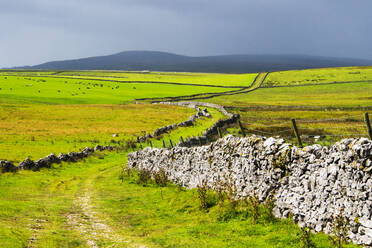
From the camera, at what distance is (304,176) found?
11727 millimetres

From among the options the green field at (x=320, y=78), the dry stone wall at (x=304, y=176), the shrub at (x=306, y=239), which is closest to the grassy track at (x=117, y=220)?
the shrub at (x=306, y=239)

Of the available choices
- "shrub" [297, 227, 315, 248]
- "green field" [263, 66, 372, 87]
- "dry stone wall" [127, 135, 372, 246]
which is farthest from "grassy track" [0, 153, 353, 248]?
"green field" [263, 66, 372, 87]

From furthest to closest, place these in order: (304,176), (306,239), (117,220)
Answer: (117,220) → (304,176) → (306,239)

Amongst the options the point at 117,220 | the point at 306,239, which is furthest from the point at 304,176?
the point at 117,220

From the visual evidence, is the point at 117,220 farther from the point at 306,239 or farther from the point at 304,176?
the point at 306,239

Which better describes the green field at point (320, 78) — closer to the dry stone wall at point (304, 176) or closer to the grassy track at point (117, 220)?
the grassy track at point (117, 220)

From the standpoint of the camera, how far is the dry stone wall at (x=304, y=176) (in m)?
9.55

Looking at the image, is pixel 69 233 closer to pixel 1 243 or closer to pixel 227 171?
pixel 1 243

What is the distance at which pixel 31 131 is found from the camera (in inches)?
2060

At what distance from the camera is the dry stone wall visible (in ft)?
31.3

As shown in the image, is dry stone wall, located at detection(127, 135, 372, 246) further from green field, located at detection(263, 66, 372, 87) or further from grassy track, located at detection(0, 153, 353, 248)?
green field, located at detection(263, 66, 372, 87)

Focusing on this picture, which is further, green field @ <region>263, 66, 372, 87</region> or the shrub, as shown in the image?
green field @ <region>263, 66, 372, 87</region>

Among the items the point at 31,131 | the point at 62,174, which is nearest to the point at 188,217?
the point at 62,174

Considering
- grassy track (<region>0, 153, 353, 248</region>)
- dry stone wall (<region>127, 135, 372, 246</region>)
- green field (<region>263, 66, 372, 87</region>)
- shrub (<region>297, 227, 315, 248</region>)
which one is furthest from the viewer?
green field (<region>263, 66, 372, 87</region>)
